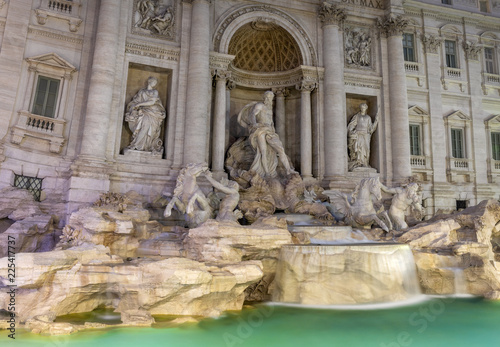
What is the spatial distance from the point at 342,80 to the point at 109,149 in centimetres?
990

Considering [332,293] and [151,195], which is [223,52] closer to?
[151,195]

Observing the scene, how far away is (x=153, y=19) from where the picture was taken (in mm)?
14359

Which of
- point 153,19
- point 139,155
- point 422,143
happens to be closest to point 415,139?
point 422,143

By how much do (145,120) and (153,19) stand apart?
13.2ft

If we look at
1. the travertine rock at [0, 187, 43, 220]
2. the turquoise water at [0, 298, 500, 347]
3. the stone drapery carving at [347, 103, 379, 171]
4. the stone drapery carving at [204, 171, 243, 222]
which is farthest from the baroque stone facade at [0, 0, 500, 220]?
the turquoise water at [0, 298, 500, 347]

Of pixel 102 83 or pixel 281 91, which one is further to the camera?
pixel 281 91

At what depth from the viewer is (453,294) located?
918 cm

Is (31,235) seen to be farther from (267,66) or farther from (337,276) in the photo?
(267,66)

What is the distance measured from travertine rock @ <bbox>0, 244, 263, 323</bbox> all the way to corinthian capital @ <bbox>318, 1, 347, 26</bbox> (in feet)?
42.4

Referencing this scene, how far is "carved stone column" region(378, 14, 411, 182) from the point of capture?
1623cm

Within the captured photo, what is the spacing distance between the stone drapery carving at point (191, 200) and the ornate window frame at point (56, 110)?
16.5ft

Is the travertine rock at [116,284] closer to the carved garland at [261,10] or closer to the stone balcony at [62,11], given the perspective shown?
the stone balcony at [62,11]

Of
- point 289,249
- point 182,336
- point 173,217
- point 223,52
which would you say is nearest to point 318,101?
point 223,52

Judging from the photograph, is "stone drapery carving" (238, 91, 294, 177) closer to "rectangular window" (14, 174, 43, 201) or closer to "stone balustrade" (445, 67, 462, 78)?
"rectangular window" (14, 174, 43, 201)
